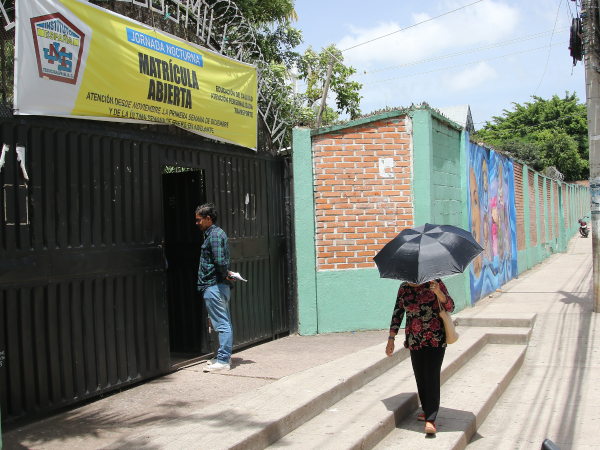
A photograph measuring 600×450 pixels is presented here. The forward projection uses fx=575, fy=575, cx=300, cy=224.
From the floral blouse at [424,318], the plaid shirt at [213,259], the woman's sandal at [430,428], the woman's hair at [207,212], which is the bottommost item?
the woman's sandal at [430,428]

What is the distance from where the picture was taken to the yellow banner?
431cm

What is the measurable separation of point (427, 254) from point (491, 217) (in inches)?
350

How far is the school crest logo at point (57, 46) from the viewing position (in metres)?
4.30

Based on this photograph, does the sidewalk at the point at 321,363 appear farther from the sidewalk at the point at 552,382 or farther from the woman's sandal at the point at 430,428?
the woman's sandal at the point at 430,428

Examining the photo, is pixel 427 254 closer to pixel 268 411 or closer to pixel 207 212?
pixel 268 411

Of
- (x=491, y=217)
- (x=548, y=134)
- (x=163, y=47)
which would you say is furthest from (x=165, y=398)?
(x=548, y=134)

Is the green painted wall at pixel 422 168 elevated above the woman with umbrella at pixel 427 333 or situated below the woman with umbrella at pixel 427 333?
above

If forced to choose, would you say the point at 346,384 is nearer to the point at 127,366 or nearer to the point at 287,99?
the point at 127,366

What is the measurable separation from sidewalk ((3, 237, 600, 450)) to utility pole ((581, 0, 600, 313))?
50.8 inches

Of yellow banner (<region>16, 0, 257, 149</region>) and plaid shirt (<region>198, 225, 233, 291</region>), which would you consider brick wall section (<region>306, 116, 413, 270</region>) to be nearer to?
yellow banner (<region>16, 0, 257, 149</region>)

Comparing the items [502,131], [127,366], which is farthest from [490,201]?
[502,131]

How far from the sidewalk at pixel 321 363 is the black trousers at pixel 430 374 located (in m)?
0.57

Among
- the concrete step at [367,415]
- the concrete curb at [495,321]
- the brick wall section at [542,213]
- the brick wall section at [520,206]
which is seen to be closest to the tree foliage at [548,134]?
the brick wall section at [542,213]

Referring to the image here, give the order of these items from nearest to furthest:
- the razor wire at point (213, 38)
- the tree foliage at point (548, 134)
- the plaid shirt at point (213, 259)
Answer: the razor wire at point (213, 38) → the plaid shirt at point (213, 259) → the tree foliage at point (548, 134)
